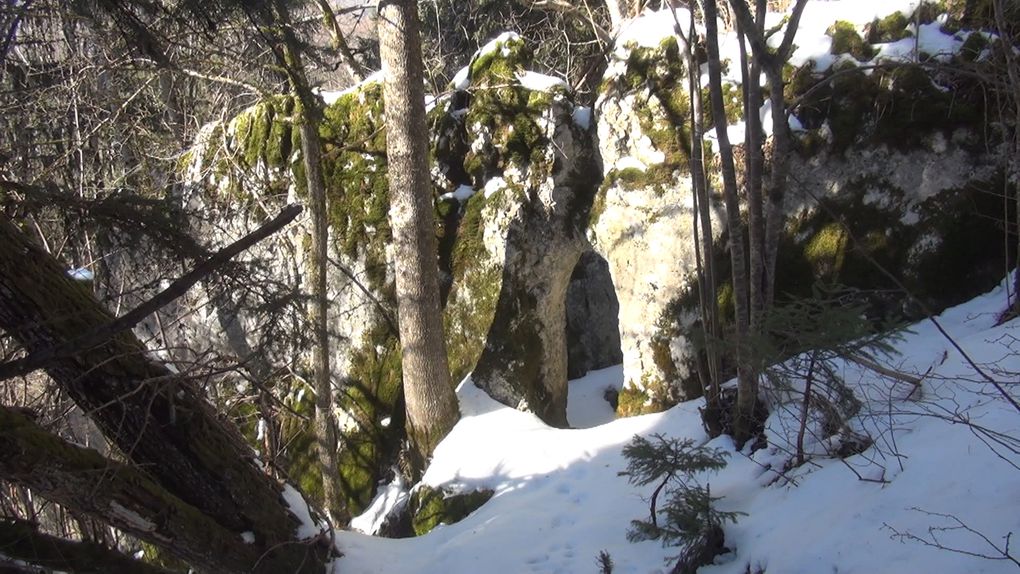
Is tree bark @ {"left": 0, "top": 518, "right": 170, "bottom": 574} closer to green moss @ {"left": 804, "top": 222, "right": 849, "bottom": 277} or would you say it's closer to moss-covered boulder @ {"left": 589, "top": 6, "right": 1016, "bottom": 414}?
moss-covered boulder @ {"left": 589, "top": 6, "right": 1016, "bottom": 414}

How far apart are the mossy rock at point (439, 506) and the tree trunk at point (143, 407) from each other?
219cm

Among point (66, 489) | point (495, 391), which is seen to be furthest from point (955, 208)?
point (66, 489)

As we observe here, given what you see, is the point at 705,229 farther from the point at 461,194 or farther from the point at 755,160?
the point at 461,194

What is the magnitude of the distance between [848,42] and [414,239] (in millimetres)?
4104

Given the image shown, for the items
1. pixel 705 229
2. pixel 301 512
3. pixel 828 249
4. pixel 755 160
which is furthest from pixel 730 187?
pixel 301 512

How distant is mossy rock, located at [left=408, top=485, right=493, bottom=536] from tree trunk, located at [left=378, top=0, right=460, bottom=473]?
57cm

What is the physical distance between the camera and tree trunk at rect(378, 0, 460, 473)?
20.5 feet

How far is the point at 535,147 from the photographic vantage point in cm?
700

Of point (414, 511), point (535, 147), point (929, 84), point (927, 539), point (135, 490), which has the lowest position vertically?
point (927, 539)

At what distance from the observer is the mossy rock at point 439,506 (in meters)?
5.76

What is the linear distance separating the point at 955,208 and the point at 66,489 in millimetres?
5834

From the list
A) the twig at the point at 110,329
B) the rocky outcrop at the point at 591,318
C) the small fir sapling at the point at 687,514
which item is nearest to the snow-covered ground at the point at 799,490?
the small fir sapling at the point at 687,514

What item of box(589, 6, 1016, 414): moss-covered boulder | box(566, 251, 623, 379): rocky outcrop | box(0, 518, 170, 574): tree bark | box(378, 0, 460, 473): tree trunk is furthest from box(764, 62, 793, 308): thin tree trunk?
box(566, 251, 623, 379): rocky outcrop

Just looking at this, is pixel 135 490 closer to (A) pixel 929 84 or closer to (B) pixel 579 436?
(B) pixel 579 436
